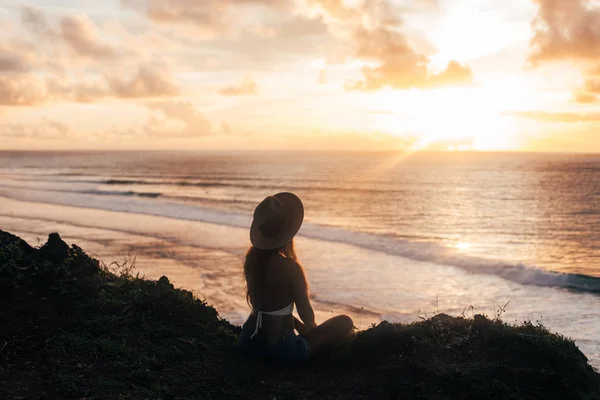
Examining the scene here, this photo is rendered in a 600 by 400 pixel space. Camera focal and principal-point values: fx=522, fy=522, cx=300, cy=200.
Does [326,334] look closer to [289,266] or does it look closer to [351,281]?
[289,266]

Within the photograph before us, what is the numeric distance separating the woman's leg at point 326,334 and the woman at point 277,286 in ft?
0.04

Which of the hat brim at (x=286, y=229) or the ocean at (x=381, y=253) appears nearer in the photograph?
the hat brim at (x=286, y=229)

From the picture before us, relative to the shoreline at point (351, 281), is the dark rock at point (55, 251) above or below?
above

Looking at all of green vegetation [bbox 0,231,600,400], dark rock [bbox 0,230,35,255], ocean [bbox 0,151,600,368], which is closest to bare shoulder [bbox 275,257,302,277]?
green vegetation [bbox 0,231,600,400]

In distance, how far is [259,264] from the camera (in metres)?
5.74

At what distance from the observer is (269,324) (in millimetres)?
5801

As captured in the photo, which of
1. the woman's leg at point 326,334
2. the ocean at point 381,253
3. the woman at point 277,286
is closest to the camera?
the woman at point 277,286

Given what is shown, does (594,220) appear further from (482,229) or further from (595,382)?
(595,382)

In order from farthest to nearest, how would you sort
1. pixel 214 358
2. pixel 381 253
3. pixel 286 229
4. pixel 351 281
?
pixel 381 253 → pixel 351 281 → pixel 214 358 → pixel 286 229

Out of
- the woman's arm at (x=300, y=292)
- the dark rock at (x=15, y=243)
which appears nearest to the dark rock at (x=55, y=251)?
the dark rock at (x=15, y=243)

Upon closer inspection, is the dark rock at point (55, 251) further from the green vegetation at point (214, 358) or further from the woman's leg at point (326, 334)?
the woman's leg at point (326, 334)

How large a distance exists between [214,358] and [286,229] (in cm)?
170

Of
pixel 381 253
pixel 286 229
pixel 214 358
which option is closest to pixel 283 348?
pixel 214 358

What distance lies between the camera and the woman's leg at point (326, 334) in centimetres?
595
